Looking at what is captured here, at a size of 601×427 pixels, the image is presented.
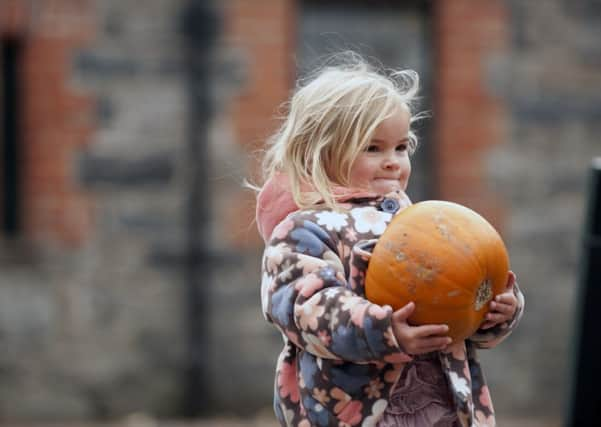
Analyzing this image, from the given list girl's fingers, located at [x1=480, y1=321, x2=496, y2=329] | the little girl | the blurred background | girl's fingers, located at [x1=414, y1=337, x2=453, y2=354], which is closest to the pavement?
the blurred background

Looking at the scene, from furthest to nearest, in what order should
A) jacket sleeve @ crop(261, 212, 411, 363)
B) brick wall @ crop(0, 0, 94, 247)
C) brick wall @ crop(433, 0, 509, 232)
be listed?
brick wall @ crop(433, 0, 509, 232), brick wall @ crop(0, 0, 94, 247), jacket sleeve @ crop(261, 212, 411, 363)

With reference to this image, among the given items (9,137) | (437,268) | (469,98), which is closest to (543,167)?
(469,98)

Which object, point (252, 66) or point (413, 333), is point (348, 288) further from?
point (252, 66)

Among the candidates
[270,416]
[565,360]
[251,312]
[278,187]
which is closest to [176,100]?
[251,312]

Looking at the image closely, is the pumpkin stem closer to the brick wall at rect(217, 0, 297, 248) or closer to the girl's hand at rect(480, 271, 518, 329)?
the girl's hand at rect(480, 271, 518, 329)

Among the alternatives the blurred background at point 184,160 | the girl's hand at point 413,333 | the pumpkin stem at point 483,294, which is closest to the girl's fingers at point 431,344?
the girl's hand at point 413,333

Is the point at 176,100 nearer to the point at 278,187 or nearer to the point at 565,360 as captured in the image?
the point at 565,360

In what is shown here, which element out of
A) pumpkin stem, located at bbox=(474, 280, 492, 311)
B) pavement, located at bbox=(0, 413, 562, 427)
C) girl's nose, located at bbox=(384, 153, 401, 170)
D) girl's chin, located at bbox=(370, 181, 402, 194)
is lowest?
pavement, located at bbox=(0, 413, 562, 427)

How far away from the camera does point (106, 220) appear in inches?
315

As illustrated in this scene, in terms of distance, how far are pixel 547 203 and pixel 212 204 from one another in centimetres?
231

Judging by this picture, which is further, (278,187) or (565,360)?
(565,360)

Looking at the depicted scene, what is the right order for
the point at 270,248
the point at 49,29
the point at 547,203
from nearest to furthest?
the point at 270,248 < the point at 49,29 < the point at 547,203

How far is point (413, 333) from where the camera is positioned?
2498 millimetres

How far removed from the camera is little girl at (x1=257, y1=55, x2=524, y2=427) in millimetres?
2523
